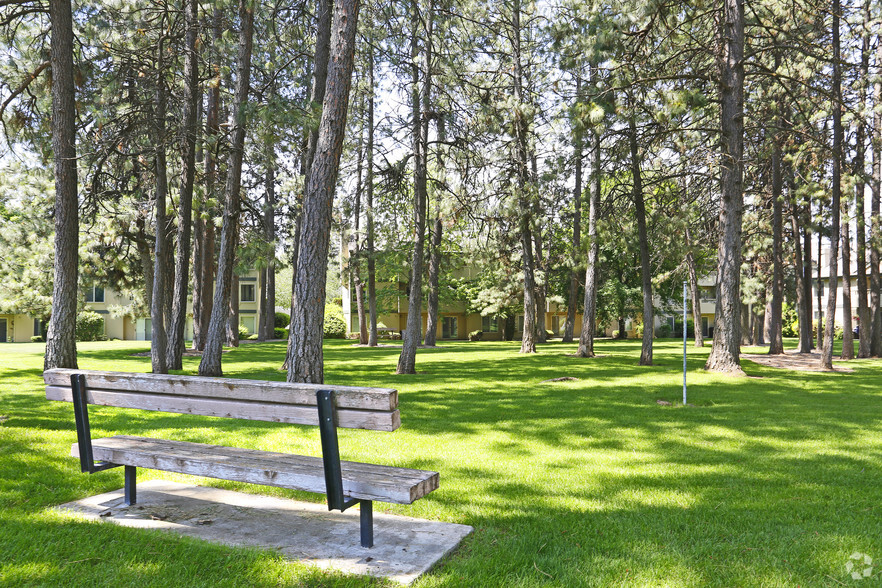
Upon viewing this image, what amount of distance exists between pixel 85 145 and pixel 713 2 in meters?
14.7

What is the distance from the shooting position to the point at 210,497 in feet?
14.7

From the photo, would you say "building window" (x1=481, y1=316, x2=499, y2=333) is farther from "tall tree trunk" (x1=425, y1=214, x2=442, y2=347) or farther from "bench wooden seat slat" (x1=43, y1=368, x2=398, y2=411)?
"bench wooden seat slat" (x1=43, y1=368, x2=398, y2=411)

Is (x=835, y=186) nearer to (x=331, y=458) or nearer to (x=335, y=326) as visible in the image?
(x=331, y=458)

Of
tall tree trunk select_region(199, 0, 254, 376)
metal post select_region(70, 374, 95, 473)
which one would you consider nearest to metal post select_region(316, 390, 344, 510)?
metal post select_region(70, 374, 95, 473)

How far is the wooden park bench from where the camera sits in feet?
10.6

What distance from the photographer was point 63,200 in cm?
961

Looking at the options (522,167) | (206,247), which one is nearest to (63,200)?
(206,247)

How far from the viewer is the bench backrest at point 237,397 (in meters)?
3.21

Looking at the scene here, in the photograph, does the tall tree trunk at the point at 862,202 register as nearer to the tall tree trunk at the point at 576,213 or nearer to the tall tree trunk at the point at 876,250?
the tall tree trunk at the point at 876,250

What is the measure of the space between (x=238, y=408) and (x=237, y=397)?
75 millimetres

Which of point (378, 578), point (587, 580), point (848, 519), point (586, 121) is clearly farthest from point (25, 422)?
point (586, 121)

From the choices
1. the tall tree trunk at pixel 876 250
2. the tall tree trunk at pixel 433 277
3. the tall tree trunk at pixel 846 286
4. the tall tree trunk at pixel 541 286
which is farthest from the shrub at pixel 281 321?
the tall tree trunk at pixel 876 250

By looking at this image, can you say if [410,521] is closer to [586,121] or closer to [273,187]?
[586,121]

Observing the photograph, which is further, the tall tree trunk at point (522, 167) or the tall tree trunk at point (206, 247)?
the tall tree trunk at point (522, 167)
